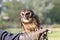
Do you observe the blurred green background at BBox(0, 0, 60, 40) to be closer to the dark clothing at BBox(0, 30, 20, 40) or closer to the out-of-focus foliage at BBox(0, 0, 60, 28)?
the out-of-focus foliage at BBox(0, 0, 60, 28)

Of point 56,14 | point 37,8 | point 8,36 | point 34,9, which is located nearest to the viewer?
point 8,36

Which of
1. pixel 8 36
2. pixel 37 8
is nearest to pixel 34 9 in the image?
pixel 37 8

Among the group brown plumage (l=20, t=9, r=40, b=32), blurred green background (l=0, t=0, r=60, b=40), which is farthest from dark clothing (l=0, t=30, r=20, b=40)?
blurred green background (l=0, t=0, r=60, b=40)

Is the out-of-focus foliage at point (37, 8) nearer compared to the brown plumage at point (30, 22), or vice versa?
the brown plumage at point (30, 22)

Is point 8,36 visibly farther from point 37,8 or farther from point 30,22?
point 37,8

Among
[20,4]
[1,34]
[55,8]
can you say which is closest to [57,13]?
[55,8]

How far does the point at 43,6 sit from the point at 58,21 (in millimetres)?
1258

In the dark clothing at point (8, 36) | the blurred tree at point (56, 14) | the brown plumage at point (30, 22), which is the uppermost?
the brown plumage at point (30, 22)

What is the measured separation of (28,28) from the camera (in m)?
1.23

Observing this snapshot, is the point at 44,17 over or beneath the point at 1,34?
beneath

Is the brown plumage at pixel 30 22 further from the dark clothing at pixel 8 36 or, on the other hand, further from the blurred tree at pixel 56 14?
the blurred tree at pixel 56 14

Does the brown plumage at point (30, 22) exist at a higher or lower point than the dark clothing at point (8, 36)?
higher

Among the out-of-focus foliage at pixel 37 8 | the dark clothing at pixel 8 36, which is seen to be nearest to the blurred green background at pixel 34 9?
the out-of-focus foliage at pixel 37 8

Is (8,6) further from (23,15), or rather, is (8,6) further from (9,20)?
(23,15)
